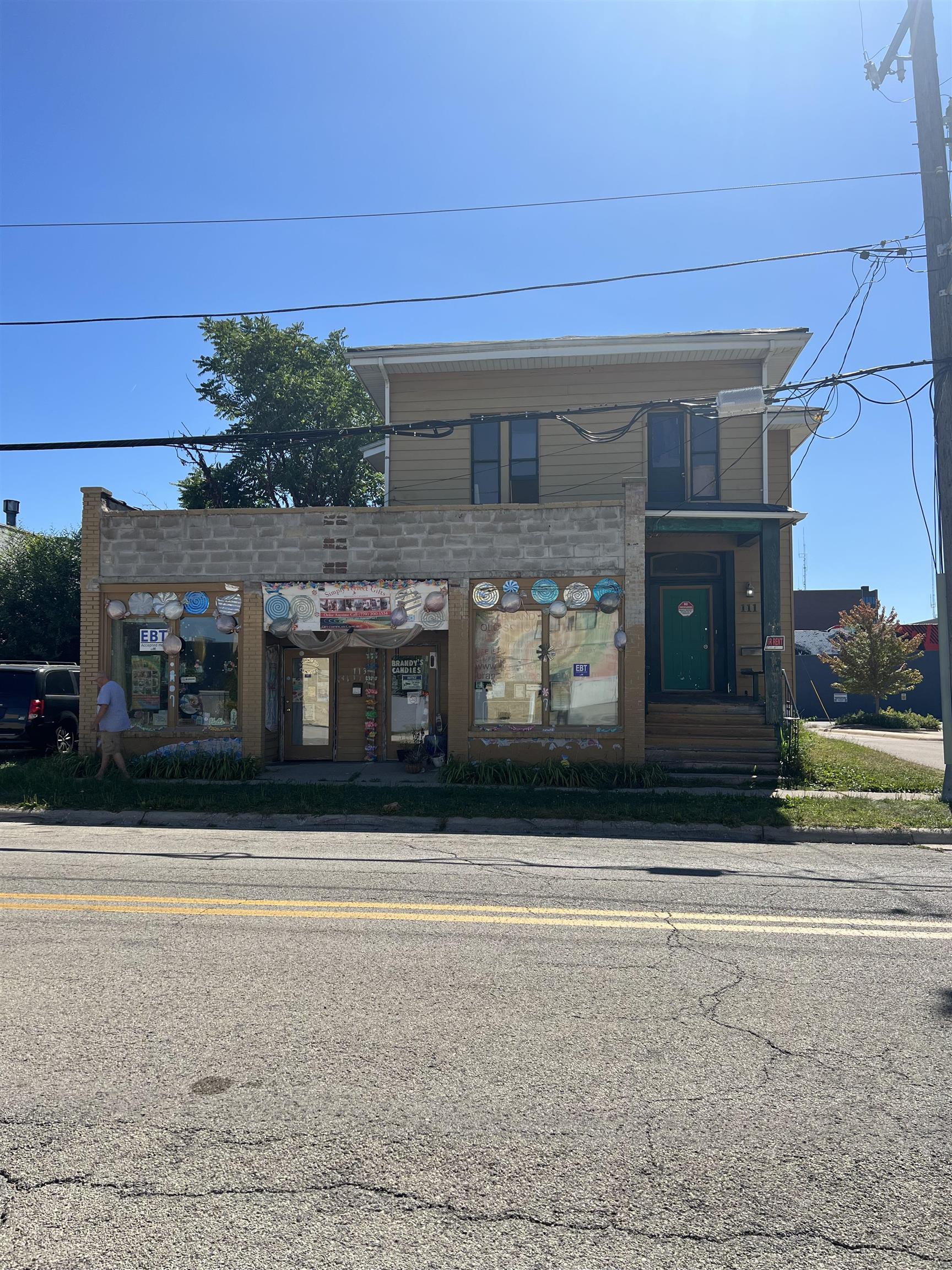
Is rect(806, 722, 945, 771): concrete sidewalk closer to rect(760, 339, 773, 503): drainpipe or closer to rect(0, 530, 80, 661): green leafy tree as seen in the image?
rect(760, 339, 773, 503): drainpipe

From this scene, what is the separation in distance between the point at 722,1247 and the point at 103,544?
15.1 meters

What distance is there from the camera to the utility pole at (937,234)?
12273mm

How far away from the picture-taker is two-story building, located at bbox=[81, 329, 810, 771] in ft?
48.1

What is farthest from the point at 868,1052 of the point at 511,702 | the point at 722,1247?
the point at 511,702

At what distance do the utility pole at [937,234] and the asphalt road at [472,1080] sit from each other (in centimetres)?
723

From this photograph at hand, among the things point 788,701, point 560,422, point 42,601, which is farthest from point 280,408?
point 788,701

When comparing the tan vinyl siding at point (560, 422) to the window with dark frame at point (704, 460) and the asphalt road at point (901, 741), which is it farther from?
the asphalt road at point (901, 741)

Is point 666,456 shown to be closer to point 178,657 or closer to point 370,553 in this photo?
point 370,553

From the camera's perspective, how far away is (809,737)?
A: 20000mm

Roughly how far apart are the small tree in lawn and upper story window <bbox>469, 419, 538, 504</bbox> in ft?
50.7

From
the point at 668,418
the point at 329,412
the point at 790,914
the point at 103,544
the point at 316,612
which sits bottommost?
the point at 790,914

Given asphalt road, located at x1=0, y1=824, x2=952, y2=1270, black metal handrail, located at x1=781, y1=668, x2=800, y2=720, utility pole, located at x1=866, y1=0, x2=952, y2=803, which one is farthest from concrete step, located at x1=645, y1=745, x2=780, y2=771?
asphalt road, located at x1=0, y1=824, x2=952, y2=1270

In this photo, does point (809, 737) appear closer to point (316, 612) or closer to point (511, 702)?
point (511, 702)

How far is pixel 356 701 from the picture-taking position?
16.4 meters
